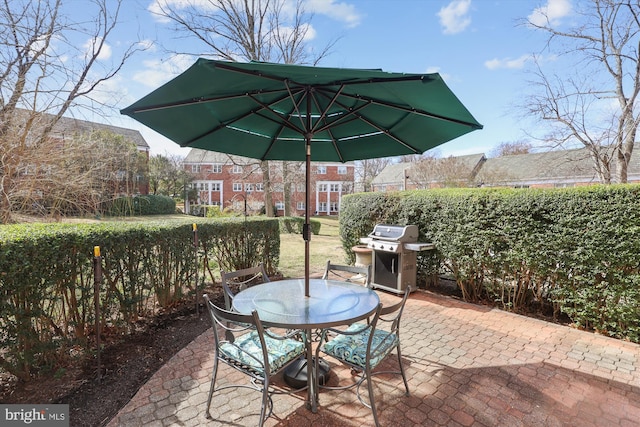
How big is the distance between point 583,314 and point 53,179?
749cm

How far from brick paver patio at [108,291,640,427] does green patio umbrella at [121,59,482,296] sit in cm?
110

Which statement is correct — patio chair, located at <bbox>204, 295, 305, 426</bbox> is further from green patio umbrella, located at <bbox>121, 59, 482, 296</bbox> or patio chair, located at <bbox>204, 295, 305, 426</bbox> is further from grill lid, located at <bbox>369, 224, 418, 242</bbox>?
grill lid, located at <bbox>369, 224, 418, 242</bbox>

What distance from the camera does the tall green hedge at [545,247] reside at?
3381mm

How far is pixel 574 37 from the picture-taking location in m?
10.2

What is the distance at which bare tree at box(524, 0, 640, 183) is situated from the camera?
Result: 9789 mm

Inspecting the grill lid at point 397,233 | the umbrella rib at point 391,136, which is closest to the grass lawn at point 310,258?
the grill lid at point 397,233

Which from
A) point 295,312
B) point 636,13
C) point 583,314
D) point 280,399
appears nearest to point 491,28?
point 583,314

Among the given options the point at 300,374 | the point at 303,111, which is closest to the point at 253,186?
the point at 303,111

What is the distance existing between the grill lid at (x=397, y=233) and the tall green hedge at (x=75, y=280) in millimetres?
3073

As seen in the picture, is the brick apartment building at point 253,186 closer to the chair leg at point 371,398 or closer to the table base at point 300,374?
the table base at point 300,374

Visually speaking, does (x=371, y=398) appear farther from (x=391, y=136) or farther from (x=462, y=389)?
(x=391, y=136)

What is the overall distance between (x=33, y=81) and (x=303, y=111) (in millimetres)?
4798

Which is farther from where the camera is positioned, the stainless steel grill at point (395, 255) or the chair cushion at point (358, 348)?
the stainless steel grill at point (395, 255)

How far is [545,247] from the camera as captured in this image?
12.8 ft
